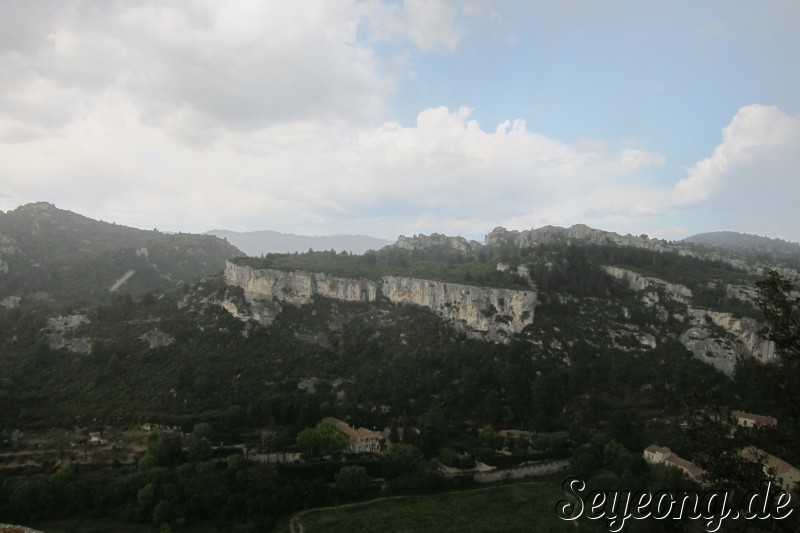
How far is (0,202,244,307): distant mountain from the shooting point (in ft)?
278

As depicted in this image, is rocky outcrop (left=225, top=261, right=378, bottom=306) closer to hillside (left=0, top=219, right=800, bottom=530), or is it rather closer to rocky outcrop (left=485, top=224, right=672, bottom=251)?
hillside (left=0, top=219, right=800, bottom=530)

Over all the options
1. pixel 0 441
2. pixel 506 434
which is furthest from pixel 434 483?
pixel 0 441

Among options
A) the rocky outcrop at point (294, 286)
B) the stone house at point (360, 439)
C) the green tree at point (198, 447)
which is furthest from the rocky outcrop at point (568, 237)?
the green tree at point (198, 447)

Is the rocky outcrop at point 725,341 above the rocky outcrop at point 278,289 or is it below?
below

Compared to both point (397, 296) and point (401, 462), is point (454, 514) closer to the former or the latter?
point (401, 462)

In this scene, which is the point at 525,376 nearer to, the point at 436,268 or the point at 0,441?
the point at 436,268

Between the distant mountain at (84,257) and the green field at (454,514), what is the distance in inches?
2277

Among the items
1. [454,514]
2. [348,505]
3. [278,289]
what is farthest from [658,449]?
[278,289]

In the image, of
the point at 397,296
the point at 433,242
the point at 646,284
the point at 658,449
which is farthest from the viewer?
the point at 433,242

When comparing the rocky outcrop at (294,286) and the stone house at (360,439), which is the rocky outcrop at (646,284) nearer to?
the rocky outcrop at (294,286)

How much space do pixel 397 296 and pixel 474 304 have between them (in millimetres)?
12098

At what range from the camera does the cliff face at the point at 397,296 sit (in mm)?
62781

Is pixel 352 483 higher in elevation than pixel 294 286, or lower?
lower

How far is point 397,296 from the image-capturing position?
71625mm
